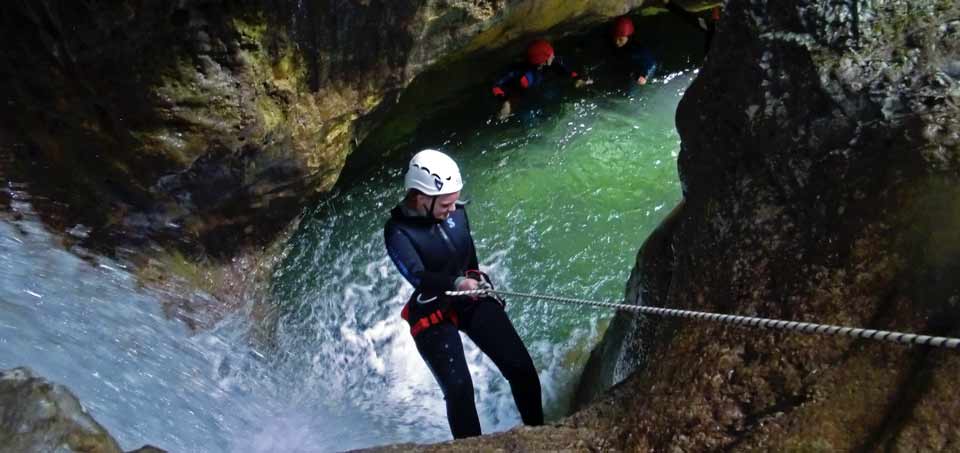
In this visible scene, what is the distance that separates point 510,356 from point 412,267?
814mm

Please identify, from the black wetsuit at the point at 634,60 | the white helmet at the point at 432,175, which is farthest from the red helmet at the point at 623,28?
the white helmet at the point at 432,175

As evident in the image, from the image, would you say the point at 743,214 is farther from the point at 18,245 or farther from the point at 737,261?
the point at 18,245

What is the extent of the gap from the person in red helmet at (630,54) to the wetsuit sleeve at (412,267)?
15.9 ft

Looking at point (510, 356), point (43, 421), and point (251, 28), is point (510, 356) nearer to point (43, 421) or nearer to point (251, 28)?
point (43, 421)

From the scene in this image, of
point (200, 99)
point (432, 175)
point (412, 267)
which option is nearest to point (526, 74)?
point (200, 99)

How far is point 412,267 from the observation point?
416 cm

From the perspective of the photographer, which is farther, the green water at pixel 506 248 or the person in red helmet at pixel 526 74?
the person in red helmet at pixel 526 74

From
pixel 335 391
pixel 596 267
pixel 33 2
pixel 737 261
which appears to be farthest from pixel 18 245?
pixel 737 261

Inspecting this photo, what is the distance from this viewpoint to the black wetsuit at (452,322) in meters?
4.22

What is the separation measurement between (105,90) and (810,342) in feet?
15.4

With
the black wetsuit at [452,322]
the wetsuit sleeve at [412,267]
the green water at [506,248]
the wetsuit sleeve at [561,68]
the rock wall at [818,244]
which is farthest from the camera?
the wetsuit sleeve at [561,68]

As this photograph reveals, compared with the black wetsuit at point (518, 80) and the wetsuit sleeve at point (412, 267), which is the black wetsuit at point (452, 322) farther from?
the black wetsuit at point (518, 80)

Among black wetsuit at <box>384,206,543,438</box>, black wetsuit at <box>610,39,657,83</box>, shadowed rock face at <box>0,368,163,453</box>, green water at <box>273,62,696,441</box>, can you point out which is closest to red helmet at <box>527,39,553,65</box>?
green water at <box>273,62,696,441</box>

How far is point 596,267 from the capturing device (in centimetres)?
644
